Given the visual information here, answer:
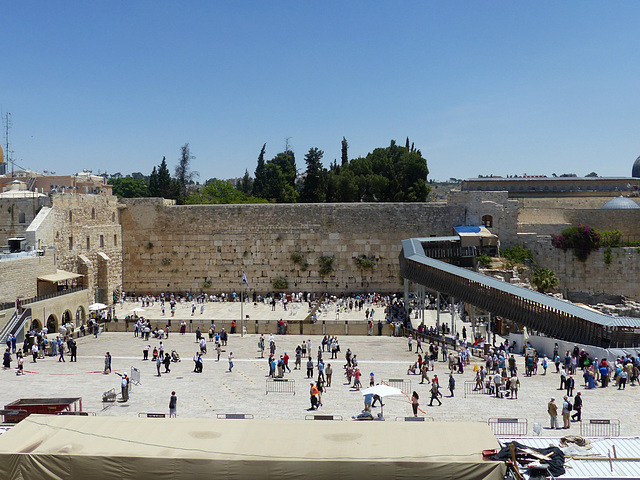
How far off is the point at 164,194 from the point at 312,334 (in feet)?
106

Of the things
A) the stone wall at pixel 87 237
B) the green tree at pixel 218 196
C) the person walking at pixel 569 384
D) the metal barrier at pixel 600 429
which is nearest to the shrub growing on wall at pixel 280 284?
the stone wall at pixel 87 237

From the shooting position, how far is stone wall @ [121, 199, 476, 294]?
118 feet

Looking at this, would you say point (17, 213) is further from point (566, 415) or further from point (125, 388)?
point (566, 415)

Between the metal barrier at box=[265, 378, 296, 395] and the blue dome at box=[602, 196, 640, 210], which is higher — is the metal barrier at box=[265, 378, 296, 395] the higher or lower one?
the lower one

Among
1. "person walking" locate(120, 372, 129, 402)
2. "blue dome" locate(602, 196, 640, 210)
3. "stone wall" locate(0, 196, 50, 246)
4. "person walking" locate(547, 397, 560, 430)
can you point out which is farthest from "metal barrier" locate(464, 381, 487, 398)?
"blue dome" locate(602, 196, 640, 210)

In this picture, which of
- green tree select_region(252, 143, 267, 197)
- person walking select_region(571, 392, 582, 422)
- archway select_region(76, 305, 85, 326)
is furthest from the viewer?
green tree select_region(252, 143, 267, 197)

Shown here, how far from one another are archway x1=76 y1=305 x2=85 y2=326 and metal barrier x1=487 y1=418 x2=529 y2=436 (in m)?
21.6

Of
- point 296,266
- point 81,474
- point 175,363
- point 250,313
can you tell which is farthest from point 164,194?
point 81,474

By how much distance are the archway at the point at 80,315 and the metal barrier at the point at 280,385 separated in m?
14.8

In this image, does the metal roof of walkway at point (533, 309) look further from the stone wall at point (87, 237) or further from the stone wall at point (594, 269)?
the stone wall at point (87, 237)

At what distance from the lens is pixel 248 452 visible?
8.11 m

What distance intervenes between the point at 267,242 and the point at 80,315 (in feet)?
36.9

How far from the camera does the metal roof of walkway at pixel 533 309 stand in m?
18.6

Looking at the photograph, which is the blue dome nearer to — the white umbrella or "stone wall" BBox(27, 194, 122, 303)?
the white umbrella
